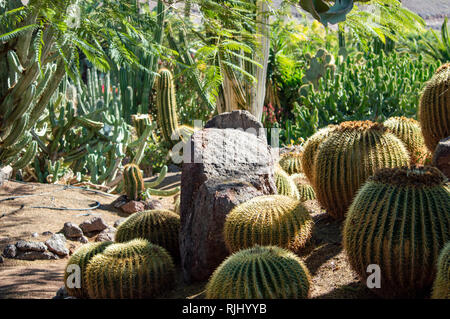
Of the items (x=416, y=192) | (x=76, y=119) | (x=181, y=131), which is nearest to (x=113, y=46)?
(x=416, y=192)

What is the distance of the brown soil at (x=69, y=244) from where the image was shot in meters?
3.51

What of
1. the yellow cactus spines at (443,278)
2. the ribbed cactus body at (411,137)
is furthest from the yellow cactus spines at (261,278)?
the ribbed cactus body at (411,137)

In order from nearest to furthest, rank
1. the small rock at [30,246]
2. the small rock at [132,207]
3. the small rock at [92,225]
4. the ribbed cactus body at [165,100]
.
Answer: the small rock at [30,246]
the small rock at [92,225]
the small rock at [132,207]
the ribbed cactus body at [165,100]

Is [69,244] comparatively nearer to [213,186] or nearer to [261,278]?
[213,186]

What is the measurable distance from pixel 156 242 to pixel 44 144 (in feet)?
16.6

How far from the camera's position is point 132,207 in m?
7.41

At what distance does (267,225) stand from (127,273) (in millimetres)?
1216

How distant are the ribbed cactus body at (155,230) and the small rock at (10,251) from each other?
4.62 feet

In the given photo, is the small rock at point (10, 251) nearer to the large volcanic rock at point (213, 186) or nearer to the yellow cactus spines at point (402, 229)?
the large volcanic rock at point (213, 186)

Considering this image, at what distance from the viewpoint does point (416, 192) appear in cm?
296

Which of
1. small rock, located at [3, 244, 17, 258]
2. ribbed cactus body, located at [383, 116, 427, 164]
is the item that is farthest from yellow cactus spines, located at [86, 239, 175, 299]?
ribbed cactus body, located at [383, 116, 427, 164]

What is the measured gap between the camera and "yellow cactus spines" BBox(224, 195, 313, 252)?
3713mm

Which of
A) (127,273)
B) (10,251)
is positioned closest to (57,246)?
(10,251)
